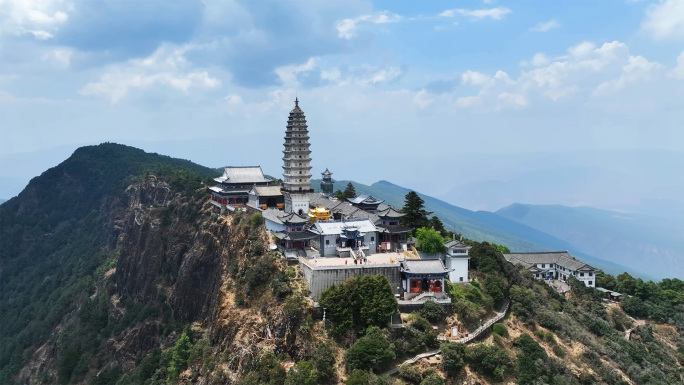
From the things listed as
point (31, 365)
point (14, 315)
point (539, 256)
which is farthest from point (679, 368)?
point (14, 315)

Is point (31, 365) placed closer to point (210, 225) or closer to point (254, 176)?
point (210, 225)

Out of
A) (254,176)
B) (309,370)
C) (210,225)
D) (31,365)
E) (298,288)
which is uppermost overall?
(254,176)

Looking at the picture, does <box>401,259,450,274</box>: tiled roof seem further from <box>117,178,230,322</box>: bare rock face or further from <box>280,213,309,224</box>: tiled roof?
<box>117,178,230,322</box>: bare rock face

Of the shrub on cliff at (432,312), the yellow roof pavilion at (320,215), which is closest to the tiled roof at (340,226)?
the yellow roof pavilion at (320,215)

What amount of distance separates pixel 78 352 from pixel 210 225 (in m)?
26.5

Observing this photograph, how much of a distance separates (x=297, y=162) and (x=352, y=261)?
20.5 meters

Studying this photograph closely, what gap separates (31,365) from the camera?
81.7 m

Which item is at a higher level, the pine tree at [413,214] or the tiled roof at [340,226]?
the pine tree at [413,214]

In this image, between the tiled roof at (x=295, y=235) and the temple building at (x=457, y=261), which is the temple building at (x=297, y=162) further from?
the temple building at (x=457, y=261)

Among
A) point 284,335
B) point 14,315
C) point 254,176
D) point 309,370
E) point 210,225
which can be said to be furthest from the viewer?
point 14,315

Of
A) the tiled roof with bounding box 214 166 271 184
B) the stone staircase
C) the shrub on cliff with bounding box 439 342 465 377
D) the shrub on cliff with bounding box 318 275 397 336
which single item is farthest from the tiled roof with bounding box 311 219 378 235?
the tiled roof with bounding box 214 166 271 184

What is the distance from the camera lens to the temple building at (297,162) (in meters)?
65.5

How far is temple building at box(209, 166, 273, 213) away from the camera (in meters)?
71.2

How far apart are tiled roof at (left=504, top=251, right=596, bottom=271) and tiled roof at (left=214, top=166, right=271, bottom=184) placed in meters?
34.5
